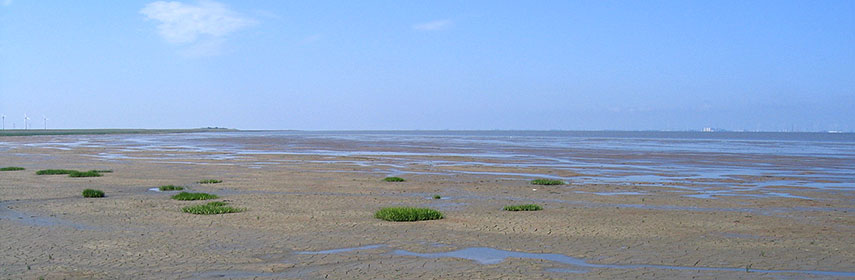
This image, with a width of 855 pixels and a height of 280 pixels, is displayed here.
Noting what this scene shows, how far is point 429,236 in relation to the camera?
43.3 ft

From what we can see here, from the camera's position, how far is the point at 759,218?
16.1 m

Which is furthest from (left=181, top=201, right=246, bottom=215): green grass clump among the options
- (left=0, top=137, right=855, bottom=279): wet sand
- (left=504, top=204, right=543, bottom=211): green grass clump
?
(left=504, top=204, right=543, bottom=211): green grass clump

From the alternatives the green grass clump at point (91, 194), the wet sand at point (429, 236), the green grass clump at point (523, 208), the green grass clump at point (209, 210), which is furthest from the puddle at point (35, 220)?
the green grass clump at point (523, 208)

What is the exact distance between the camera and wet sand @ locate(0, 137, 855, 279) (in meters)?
10.2

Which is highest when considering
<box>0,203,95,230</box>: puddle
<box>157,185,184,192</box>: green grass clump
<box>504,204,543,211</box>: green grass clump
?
<box>504,204,543,211</box>: green grass clump

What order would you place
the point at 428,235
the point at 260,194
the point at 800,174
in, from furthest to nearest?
1. the point at 800,174
2. the point at 260,194
3. the point at 428,235

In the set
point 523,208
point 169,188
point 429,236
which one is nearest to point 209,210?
point 429,236

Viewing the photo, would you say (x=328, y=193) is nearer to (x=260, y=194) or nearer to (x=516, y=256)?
(x=260, y=194)

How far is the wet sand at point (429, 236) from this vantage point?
33.5 feet

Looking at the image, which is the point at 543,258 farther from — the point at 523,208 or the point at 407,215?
the point at 523,208

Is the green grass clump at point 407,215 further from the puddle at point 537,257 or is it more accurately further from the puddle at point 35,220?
the puddle at point 35,220

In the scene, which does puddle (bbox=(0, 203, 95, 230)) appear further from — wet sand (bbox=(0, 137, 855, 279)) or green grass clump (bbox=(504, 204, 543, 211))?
green grass clump (bbox=(504, 204, 543, 211))

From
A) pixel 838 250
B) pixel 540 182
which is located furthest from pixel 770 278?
pixel 540 182

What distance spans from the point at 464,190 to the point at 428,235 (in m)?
10.3
